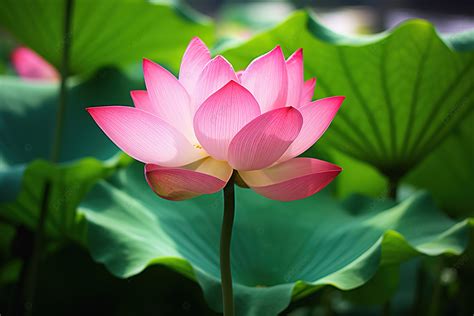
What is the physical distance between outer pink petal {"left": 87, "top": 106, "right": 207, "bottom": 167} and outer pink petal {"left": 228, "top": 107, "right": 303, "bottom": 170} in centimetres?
4

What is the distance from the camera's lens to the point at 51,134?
112 centimetres

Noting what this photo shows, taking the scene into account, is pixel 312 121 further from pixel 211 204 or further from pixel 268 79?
pixel 211 204

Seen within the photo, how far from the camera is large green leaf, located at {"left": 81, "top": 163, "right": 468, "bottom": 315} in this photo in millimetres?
640

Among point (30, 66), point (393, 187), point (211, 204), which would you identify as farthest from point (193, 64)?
point (30, 66)

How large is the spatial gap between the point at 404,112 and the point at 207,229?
11.2 inches

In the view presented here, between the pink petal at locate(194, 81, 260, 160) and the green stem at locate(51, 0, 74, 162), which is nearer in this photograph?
the pink petal at locate(194, 81, 260, 160)

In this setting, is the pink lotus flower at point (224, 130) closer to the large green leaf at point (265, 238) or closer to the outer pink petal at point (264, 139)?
the outer pink petal at point (264, 139)

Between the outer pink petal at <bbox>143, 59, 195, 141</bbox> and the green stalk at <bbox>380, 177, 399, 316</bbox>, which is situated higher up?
the outer pink petal at <bbox>143, 59, 195, 141</bbox>

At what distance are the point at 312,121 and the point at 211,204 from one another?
1.04 feet

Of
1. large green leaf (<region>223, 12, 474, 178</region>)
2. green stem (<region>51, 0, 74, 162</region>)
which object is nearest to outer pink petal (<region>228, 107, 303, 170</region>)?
large green leaf (<region>223, 12, 474, 178</region>)

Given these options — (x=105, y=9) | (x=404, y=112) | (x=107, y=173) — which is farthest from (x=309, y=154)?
(x=105, y=9)

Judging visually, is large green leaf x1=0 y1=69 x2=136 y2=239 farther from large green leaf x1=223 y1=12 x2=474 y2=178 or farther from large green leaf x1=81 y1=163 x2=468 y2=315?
large green leaf x1=223 y1=12 x2=474 y2=178

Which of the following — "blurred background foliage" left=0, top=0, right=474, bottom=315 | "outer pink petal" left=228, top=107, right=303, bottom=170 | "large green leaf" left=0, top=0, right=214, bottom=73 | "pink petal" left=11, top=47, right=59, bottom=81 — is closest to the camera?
"outer pink petal" left=228, top=107, right=303, bottom=170

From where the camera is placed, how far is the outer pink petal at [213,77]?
518 mm
